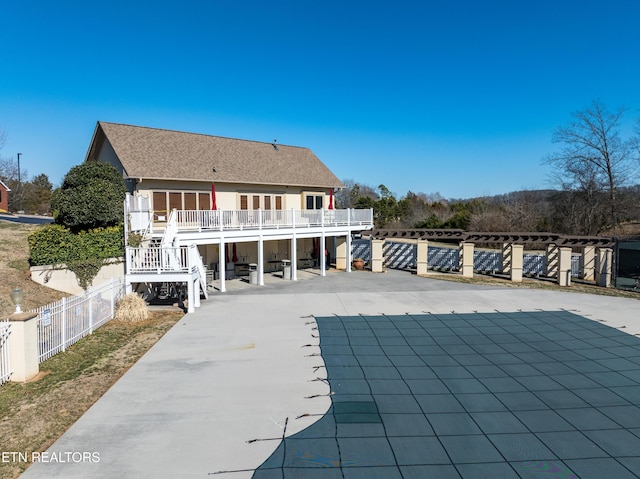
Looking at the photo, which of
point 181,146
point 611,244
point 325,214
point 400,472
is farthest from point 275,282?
point 611,244

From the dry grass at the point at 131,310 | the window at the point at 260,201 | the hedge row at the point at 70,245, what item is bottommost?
the dry grass at the point at 131,310

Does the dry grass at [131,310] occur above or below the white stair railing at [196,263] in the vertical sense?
below

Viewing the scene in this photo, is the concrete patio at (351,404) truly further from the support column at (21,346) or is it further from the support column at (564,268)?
the support column at (564,268)

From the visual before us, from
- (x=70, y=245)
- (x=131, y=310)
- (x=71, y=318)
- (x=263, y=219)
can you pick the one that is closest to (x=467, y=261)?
(x=263, y=219)

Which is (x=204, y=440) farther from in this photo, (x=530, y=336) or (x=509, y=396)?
(x=530, y=336)

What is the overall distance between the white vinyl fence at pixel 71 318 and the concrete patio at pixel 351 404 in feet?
6.86

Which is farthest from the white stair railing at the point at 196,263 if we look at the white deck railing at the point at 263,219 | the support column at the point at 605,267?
the support column at the point at 605,267

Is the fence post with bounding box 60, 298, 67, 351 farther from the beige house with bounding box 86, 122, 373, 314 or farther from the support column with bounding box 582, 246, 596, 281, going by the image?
the support column with bounding box 582, 246, 596, 281

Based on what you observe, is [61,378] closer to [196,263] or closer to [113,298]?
[113,298]

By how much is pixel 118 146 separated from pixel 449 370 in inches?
695

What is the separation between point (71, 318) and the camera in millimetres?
10195

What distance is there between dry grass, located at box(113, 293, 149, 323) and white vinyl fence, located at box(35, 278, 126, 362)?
253 mm

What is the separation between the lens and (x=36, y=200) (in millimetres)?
54406

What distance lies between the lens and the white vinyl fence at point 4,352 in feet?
25.3
